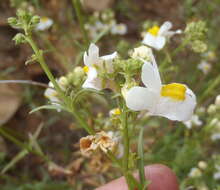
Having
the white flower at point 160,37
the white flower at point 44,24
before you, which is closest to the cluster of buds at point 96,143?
the white flower at point 160,37

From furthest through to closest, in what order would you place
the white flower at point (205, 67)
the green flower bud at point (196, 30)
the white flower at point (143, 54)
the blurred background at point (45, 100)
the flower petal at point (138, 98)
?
1. the white flower at point (205, 67)
2. the blurred background at point (45, 100)
3. the green flower bud at point (196, 30)
4. the white flower at point (143, 54)
5. the flower petal at point (138, 98)

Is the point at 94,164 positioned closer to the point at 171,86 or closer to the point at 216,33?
the point at 171,86

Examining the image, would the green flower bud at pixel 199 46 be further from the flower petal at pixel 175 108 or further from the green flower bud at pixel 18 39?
the green flower bud at pixel 18 39

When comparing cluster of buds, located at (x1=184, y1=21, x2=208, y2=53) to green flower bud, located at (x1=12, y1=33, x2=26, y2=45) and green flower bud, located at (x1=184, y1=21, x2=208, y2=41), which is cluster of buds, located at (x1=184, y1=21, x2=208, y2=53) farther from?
green flower bud, located at (x1=12, y1=33, x2=26, y2=45)

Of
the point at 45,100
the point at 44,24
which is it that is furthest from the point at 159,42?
the point at 45,100

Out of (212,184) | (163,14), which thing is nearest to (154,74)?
(212,184)

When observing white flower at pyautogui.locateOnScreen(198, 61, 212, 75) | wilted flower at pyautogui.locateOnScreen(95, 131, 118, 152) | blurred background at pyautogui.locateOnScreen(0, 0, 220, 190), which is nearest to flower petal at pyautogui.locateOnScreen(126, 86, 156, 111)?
wilted flower at pyautogui.locateOnScreen(95, 131, 118, 152)

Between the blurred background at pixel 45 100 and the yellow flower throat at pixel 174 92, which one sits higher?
the yellow flower throat at pixel 174 92
